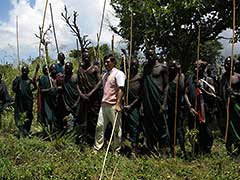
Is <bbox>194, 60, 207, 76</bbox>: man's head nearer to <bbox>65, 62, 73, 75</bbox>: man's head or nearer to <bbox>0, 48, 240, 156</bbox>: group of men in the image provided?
<bbox>0, 48, 240, 156</bbox>: group of men

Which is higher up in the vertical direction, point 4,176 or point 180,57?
point 180,57

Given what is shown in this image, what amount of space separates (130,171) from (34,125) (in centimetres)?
479

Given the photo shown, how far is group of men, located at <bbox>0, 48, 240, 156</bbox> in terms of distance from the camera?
24.4 feet

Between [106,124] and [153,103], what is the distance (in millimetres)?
834

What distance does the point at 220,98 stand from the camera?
7.50m

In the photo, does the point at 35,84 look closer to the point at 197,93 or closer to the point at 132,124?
the point at 132,124

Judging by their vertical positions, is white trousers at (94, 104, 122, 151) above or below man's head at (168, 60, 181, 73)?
below

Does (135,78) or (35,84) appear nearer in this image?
(135,78)

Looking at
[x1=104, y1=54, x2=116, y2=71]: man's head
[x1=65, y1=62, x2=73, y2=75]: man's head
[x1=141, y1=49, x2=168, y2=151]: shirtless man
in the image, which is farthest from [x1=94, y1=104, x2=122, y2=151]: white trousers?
[x1=65, y1=62, x2=73, y2=75]: man's head

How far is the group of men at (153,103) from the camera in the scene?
24.4 feet

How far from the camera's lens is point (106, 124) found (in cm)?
773

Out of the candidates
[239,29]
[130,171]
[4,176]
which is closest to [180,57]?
[239,29]

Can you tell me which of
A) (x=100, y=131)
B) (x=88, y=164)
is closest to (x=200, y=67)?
(x=100, y=131)

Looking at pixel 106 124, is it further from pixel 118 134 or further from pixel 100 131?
pixel 118 134
